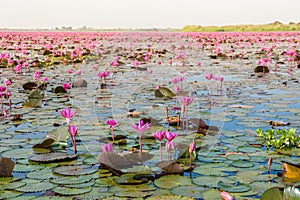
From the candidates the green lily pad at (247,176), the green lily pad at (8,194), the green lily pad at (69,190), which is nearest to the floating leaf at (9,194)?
the green lily pad at (8,194)

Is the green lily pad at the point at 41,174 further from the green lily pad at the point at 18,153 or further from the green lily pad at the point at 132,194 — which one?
the green lily pad at the point at 132,194

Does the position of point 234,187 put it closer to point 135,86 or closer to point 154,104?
point 154,104

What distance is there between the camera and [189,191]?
2.19 metres

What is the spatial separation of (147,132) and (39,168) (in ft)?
3.74

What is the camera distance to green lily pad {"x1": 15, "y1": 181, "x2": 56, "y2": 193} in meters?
2.21

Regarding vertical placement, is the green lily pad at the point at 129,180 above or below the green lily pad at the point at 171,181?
above

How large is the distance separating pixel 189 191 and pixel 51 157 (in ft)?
3.38

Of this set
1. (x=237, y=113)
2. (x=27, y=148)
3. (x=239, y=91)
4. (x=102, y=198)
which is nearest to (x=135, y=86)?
(x=239, y=91)

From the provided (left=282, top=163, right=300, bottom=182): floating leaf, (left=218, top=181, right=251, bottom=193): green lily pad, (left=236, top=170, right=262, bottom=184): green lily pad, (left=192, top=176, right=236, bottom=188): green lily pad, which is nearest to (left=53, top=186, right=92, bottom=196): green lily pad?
(left=192, top=176, right=236, bottom=188): green lily pad

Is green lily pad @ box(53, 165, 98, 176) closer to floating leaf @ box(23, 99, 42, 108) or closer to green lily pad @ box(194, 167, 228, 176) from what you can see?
green lily pad @ box(194, 167, 228, 176)

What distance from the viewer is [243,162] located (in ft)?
8.74

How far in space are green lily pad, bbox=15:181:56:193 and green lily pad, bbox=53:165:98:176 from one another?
0.17 metres

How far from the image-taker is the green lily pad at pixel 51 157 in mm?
2662

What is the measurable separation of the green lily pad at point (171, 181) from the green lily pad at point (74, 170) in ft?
1.48
